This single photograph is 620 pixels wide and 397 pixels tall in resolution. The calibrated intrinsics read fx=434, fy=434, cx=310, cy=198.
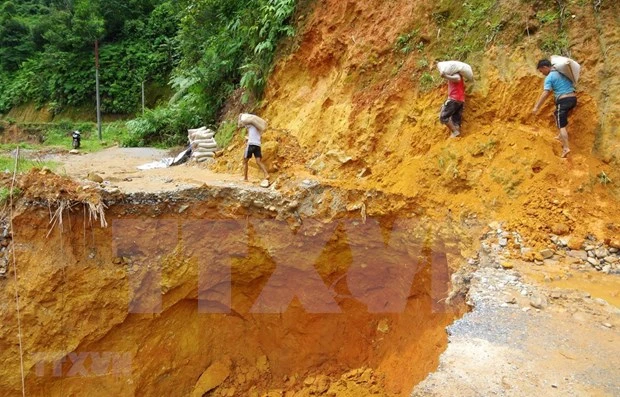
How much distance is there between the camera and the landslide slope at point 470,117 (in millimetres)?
5160

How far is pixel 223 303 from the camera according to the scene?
6617 millimetres

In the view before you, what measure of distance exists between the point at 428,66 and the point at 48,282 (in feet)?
19.7

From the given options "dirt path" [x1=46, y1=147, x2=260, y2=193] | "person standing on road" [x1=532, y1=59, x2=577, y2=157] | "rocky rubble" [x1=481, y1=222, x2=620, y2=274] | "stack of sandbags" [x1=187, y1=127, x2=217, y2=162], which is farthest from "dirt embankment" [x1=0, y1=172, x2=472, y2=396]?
"stack of sandbags" [x1=187, y1=127, x2=217, y2=162]

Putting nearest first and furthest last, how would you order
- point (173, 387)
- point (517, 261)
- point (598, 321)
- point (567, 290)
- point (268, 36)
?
point (598, 321) < point (567, 290) < point (517, 261) < point (173, 387) < point (268, 36)

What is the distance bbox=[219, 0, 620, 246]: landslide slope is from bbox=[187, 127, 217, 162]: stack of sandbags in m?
0.81

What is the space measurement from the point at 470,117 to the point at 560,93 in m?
1.14

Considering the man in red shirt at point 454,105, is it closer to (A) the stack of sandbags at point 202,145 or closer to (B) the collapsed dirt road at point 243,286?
(B) the collapsed dirt road at point 243,286

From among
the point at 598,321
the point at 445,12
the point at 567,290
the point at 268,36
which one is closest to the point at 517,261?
the point at 567,290

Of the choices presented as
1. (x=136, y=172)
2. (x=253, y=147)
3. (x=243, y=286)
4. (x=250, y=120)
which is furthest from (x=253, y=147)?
(x=136, y=172)

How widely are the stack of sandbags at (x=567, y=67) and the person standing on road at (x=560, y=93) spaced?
0.04 meters

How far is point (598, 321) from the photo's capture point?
360cm

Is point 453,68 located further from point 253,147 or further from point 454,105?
point 253,147

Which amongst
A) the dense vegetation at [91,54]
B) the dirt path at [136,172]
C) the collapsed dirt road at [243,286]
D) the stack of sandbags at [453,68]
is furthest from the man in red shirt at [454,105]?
the dense vegetation at [91,54]

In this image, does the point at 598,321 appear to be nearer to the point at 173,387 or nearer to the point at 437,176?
the point at 437,176
